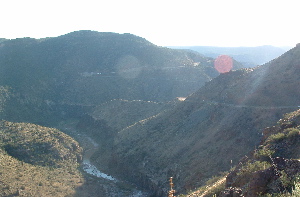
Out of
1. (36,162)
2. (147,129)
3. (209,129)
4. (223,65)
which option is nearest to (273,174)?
(209,129)

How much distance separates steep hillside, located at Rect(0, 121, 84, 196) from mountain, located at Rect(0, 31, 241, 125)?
1975cm

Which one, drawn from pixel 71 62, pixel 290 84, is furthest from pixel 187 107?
pixel 71 62

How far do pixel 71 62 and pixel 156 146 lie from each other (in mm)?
58141

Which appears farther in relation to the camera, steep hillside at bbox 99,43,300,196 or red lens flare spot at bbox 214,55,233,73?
red lens flare spot at bbox 214,55,233,73

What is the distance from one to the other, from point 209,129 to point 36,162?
19.5 meters

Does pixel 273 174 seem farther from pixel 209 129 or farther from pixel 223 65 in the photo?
pixel 223 65

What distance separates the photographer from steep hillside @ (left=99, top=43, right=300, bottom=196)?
86.4 feet

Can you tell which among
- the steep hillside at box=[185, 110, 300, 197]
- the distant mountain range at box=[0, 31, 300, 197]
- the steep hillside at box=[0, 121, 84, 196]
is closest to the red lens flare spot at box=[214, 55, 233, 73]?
the distant mountain range at box=[0, 31, 300, 197]

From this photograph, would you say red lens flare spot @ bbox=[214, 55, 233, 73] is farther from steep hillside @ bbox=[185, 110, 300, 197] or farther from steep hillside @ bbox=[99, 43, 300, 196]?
steep hillside @ bbox=[185, 110, 300, 197]

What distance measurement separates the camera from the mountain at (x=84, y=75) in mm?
66250

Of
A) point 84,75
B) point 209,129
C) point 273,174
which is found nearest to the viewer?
point 273,174

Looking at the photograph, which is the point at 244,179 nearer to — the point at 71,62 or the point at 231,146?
the point at 231,146

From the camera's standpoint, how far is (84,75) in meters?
79.5

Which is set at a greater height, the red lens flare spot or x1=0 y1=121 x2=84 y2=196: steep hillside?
the red lens flare spot
